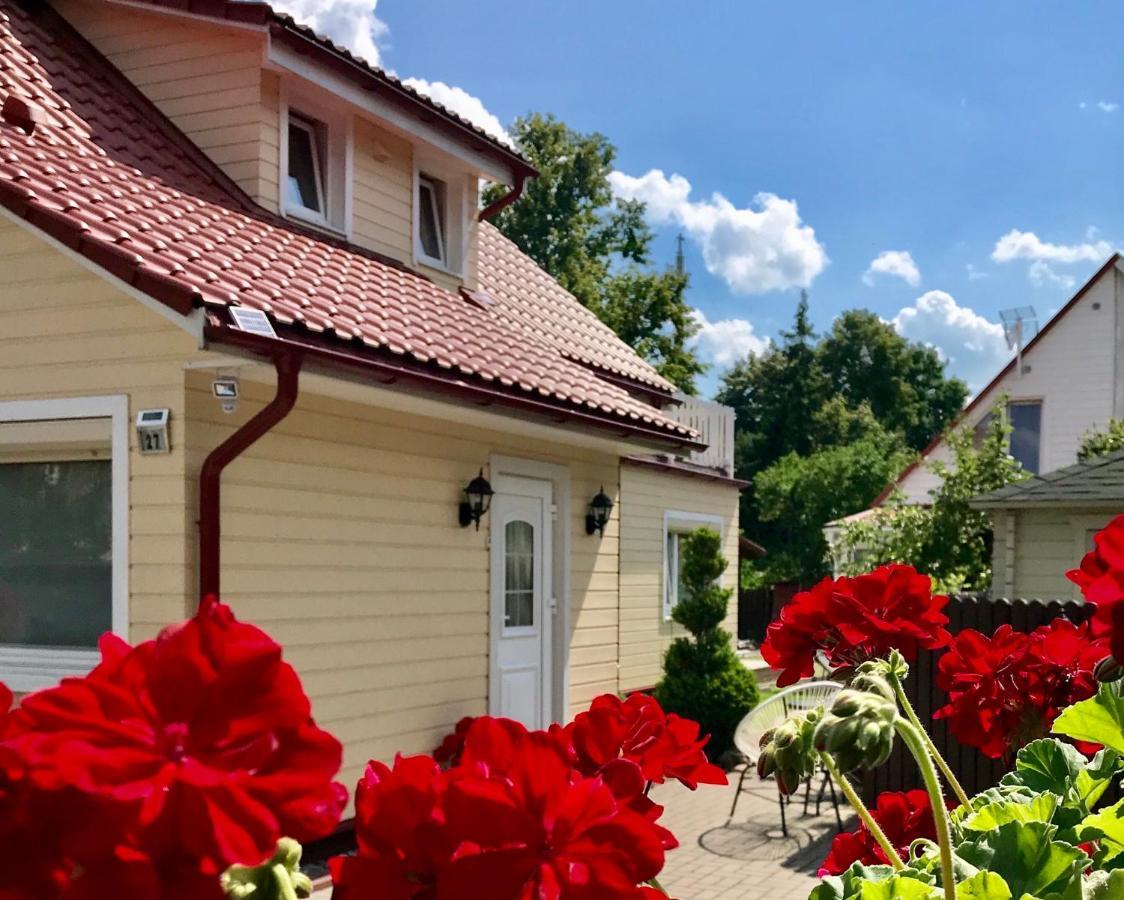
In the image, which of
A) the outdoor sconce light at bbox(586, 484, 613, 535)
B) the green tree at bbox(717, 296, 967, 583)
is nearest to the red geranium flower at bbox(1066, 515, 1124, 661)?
the outdoor sconce light at bbox(586, 484, 613, 535)

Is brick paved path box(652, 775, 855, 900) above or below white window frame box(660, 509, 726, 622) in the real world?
below

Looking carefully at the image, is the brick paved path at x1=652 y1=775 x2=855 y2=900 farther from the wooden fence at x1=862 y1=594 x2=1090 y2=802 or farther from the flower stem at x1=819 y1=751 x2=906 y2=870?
the flower stem at x1=819 y1=751 x2=906 y2=870

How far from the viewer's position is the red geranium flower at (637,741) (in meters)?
1.22

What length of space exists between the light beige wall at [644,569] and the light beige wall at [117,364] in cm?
776

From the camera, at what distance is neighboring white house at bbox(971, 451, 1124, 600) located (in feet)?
42.1

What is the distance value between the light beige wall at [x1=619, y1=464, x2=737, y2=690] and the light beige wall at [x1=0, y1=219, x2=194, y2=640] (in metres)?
7.76

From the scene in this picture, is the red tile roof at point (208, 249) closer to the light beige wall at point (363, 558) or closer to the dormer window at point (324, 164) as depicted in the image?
the dormer window at point (324, 164)

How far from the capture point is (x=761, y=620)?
30609 millimetres

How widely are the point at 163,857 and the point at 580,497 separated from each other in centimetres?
940

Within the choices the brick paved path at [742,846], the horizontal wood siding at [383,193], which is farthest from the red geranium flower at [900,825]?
the horizontal wood siding at [383,193]

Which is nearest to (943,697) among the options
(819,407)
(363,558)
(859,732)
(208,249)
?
A: (363,558)

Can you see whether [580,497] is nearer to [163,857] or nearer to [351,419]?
[351,419]

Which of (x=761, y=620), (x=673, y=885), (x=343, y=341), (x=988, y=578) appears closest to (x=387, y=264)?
(x=343, y=341)

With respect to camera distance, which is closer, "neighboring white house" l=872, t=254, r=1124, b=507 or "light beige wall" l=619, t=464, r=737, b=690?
"light beige wall" l=619, t=464, r=737, b=690
